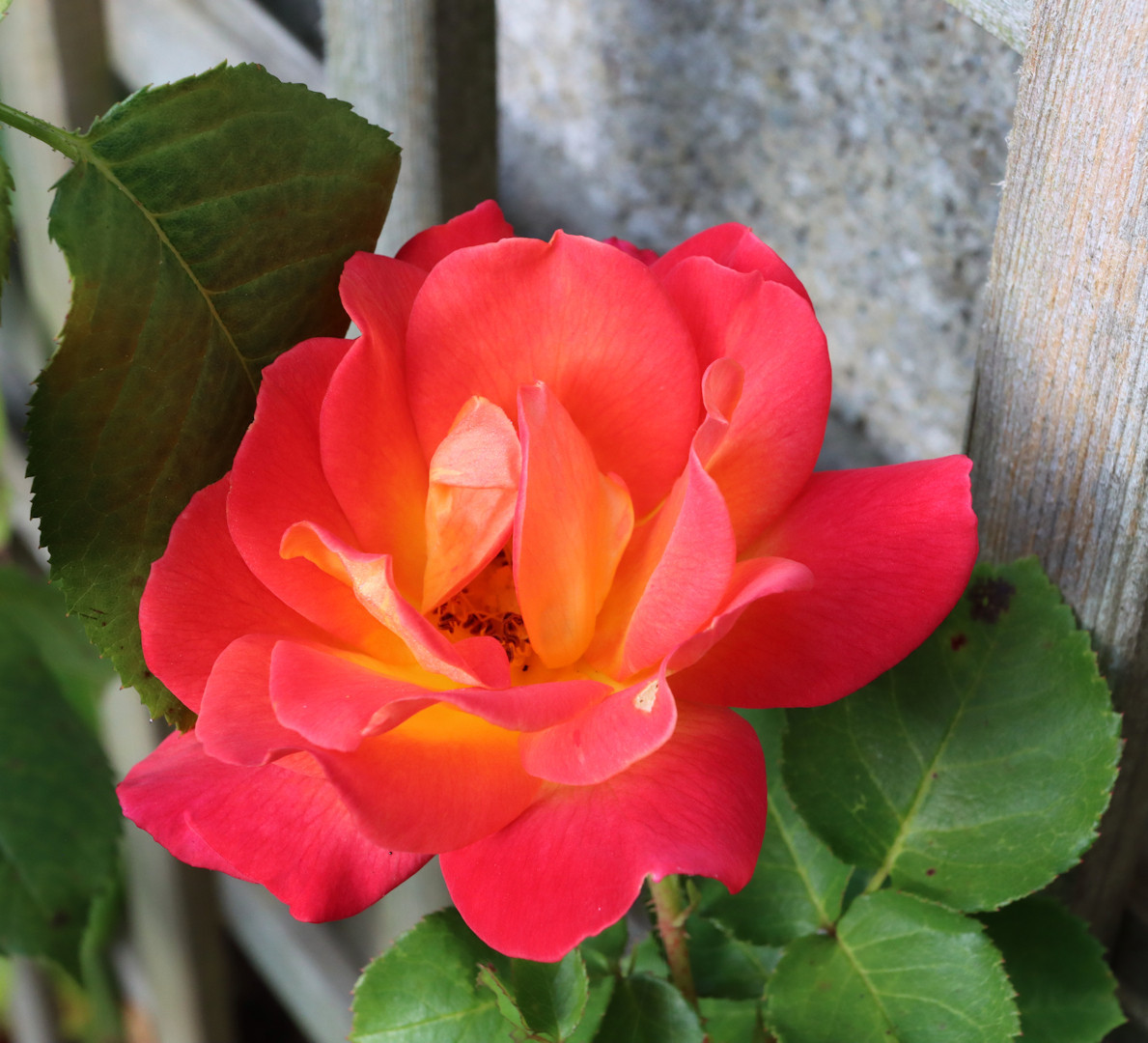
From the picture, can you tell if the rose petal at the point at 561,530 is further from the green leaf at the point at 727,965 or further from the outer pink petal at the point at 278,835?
the green leaf at the point at 727,965

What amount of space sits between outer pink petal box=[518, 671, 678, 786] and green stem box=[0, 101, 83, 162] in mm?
229

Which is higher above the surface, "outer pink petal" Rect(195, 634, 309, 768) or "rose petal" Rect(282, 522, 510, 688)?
"rose petal" Rect(282, 522, 510, 688)

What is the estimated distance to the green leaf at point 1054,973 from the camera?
462 mm

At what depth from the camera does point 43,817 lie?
842mm

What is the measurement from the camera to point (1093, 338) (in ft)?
1.21

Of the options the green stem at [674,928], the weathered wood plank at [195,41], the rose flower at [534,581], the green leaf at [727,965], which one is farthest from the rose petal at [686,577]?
the weathered wood plank at [195,41]

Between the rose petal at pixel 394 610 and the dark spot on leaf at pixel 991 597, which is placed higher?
the rose petal at pixel 394 610

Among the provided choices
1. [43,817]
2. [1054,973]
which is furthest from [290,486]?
[43,817]

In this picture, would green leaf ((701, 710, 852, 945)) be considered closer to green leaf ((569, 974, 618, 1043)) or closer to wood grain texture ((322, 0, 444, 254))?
green leaf ((569, 974, 618, 1043))

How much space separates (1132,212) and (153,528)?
32 centimetres

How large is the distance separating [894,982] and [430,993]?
6.7 inches

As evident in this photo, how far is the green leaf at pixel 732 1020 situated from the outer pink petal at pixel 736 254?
12.1 inches

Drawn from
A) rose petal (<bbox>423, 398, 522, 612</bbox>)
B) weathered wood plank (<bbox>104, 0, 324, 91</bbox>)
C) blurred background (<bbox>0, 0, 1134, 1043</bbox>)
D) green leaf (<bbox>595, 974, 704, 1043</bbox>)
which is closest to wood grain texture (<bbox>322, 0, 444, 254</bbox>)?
blurred background (<bbox>0, 0, 1134, 1043</bbox>)

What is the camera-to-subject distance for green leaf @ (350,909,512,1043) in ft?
1.42
